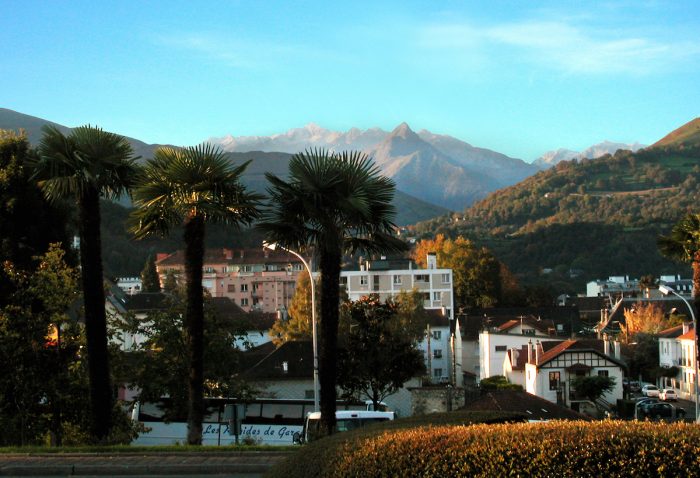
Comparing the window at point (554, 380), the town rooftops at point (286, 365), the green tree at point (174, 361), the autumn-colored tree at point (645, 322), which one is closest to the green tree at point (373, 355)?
the green tree at point (174, 361)

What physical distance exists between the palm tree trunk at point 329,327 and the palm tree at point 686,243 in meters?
22.0

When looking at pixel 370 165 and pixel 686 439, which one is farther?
pixel 370 165

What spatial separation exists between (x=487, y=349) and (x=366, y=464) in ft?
232

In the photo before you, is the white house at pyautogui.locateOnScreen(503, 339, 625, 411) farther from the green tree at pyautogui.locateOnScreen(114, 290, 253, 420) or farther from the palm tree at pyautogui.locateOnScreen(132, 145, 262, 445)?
the palm tree at pyautogui.locateOnScreen(132, 145, 262, 445)

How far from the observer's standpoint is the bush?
1083 cm

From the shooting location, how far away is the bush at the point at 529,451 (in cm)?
1083

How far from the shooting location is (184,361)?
32469mm

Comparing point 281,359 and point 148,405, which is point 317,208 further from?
point 281,359

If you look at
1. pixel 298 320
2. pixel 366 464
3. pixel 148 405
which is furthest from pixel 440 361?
pixel 366 464

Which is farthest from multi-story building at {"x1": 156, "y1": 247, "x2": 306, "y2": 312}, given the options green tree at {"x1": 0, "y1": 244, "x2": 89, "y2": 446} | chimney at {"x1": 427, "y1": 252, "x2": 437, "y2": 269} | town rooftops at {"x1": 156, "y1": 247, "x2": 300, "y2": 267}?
green tree at {"x1": 0, "y1": 244, "x2": 89, "y2": 446}

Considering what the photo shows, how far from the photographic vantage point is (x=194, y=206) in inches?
976

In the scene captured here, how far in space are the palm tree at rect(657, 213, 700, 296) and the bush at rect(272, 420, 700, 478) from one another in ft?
102

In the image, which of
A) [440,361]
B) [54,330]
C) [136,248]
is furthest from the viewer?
[136,248]

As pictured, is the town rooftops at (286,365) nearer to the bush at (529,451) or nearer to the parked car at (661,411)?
the parked car at (661,411)
